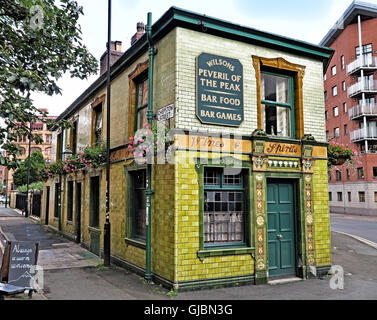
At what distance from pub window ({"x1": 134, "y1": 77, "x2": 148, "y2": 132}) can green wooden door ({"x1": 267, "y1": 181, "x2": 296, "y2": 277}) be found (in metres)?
4.41

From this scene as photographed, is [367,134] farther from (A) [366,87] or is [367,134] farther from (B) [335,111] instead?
(B) [335,111]

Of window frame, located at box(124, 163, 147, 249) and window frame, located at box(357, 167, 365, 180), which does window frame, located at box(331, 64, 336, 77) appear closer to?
window frame, located at box(357, 167, 365, 180)

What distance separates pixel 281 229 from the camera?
947cm

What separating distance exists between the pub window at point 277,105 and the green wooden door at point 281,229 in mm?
1631

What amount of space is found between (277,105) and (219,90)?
2199 mm

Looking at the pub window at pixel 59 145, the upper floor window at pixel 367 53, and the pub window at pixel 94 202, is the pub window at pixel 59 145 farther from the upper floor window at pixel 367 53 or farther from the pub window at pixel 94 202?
the upper floor window at pixel 367 53

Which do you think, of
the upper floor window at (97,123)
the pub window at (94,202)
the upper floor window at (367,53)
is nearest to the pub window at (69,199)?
the pub window at (94,202)

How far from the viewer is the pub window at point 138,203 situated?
10.2 metres

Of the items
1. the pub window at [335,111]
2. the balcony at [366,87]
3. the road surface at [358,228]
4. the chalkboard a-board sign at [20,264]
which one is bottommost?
the road surface at [358,228]

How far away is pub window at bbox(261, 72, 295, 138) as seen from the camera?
32.2 feet

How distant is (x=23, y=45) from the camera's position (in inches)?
280

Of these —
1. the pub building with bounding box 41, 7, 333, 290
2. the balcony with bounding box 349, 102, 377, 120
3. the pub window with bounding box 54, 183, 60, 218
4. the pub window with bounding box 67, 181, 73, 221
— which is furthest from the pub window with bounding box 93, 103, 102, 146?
the balcony with bounding box 349, 102, 377, 120

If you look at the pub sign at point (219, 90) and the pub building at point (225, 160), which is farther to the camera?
the pub sign at point (219, 90)

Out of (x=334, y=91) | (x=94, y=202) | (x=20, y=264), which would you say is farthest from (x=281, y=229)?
(x=334, y=91)
